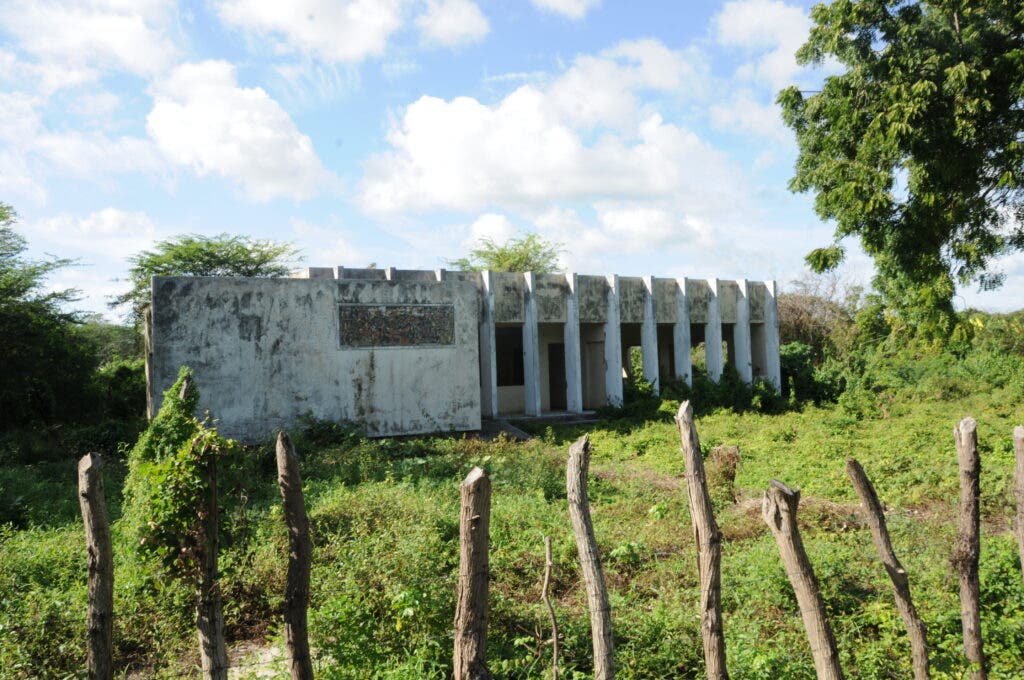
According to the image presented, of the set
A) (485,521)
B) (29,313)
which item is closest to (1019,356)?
(485,521)

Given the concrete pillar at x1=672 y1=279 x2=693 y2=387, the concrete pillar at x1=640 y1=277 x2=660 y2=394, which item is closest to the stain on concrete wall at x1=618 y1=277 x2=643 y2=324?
the concrete pillar at x1=640 y1=277 x2=660 y2=394

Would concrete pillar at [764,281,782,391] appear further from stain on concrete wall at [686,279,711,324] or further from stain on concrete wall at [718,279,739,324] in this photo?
stain on concrete wall at [686,279,711,324]

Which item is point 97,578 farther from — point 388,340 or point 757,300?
point 757,300

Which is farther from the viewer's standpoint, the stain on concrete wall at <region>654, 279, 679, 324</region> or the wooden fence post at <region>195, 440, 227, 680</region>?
the stain on concrete wall at <region>654, 279, 679, 324</region>

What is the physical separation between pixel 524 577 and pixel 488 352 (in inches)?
440

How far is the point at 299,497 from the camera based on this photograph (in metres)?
4.02

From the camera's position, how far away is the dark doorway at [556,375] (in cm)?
2162

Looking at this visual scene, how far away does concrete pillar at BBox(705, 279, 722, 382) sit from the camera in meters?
21.3

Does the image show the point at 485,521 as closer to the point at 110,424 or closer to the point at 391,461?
the point at 391,461

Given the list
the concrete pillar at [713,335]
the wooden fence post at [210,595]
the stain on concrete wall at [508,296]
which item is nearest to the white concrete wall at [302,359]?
the stain on concrete wall at [508,296]

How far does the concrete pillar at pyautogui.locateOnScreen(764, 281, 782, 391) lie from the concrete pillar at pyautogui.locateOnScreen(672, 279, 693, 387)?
3.64 metres

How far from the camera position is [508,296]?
18.0 meters

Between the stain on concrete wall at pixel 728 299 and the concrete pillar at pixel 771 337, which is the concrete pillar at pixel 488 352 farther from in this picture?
the concrete pillar at pixel 771 337

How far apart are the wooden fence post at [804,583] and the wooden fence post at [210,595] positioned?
2.97 meters
